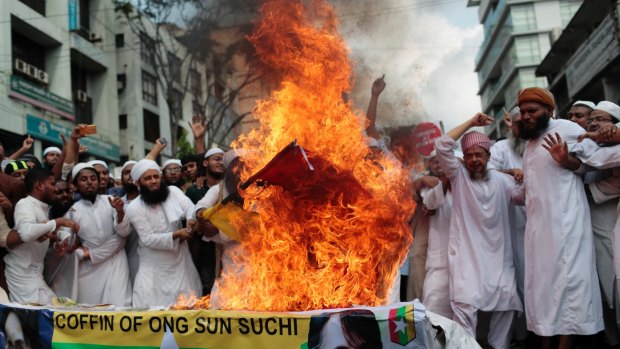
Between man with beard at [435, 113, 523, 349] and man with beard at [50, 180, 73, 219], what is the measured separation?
13.6 ft

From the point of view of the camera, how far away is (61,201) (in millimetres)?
6004

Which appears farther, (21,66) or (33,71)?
(33,71)

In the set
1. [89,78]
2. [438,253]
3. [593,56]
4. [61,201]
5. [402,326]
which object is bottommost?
[402,326]

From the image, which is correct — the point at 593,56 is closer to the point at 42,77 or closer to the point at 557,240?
the point at 557,240

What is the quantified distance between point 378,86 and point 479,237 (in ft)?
6.62

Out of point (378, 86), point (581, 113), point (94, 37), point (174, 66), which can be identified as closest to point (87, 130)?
point (378, 86)

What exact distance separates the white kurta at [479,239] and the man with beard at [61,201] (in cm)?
414

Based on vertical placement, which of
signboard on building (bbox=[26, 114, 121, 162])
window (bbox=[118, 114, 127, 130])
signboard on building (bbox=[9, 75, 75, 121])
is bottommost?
signboard on building (bbox=[26, 114, 121, 162])

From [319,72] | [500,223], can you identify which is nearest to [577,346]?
[500,223]

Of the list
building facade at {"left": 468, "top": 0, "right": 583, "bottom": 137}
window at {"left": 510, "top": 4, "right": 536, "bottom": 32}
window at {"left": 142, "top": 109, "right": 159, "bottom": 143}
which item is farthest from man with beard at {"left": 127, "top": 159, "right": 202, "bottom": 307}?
window at {"left": 510, "top": 4, "right": 536, "bottom": 32}

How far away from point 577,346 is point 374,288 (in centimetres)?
228

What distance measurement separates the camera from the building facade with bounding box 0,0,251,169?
1945 cm

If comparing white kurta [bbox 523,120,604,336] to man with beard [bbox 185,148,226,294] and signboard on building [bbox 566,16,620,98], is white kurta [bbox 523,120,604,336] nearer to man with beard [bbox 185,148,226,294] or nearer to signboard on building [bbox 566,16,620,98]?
man with beard [bbox 185,148,226,294]

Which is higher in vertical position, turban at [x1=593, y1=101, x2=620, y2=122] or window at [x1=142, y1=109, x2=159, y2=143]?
window at [x1=142, y1=109, x2=159, y2=143]
